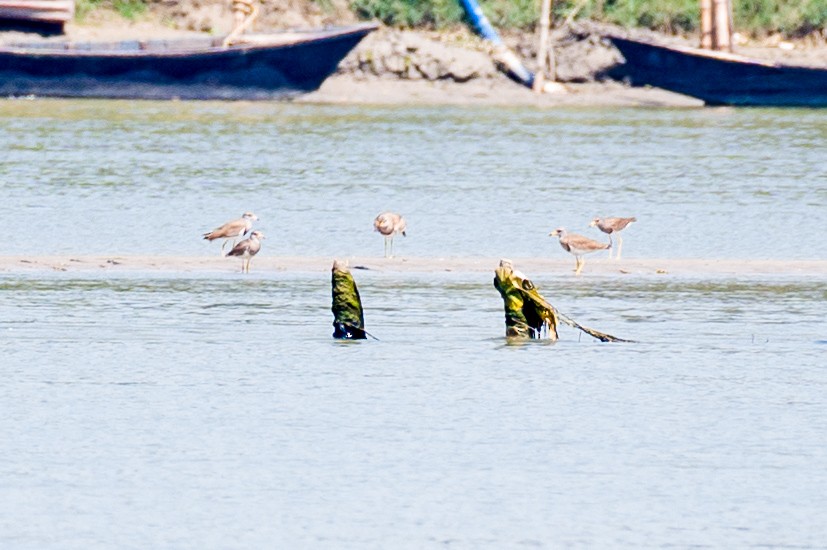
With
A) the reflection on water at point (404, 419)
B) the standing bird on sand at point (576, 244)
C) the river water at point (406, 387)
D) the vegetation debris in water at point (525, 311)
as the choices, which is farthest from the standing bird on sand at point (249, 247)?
the vegetation debris in water at point (525, 311)

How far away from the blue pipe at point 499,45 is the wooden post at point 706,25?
5.31 metres

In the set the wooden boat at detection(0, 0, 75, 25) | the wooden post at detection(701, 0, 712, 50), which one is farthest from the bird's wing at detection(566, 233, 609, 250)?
the wooden boat at detection(0, 0, 75, 25)

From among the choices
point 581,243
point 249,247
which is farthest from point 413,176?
point 249,247

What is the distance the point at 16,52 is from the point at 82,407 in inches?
1619

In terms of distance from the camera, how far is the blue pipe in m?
59.5

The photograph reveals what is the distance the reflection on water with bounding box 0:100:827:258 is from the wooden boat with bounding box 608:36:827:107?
5.39 ft

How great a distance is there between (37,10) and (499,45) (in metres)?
13.9

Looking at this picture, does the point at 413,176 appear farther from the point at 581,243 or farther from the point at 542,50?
the point at 542,50

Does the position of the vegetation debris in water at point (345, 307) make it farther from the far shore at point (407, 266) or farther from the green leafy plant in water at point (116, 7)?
the green leafy plant in water at point (116, 7)

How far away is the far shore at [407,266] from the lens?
77.4 feet

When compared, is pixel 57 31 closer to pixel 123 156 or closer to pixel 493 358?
pixel 123 156

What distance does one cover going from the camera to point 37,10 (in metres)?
58.6

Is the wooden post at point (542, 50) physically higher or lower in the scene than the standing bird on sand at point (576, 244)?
higher

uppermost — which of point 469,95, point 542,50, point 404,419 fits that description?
point 542,50
